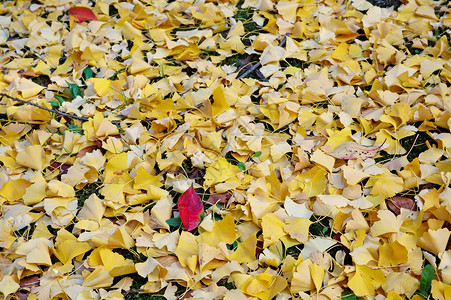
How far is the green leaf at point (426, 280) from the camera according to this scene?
1.17 meters

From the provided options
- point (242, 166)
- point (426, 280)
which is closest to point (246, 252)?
point (242, 166)

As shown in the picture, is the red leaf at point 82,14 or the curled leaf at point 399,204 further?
the red leaf at point 82,14

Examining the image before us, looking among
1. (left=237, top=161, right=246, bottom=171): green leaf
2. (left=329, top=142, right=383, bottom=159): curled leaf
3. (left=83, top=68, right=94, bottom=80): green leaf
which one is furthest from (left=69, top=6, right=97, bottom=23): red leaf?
(left=329, top=142, right=383, bottom=159): curled leaf

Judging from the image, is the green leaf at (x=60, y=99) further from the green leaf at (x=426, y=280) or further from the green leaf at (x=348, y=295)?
the green leaf at (x=426, y=280)

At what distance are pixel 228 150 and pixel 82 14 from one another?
1.12 meters

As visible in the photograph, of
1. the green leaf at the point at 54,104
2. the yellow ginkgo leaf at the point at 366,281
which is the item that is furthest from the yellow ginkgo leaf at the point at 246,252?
the green leaf at the point at 54,104

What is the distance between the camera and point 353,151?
4.93 ft

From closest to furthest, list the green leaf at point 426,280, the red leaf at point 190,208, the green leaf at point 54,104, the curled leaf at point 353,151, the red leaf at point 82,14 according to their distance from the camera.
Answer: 1. the green leaf at point 426,280
2. the red leaf at point 190,208
3. the curled leaf at point 353,151
4. the green leaf at point 54,104
5. the red leaf at point 82,14

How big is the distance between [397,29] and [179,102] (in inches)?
38.5

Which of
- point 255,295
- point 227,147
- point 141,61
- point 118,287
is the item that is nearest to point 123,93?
point 141,61

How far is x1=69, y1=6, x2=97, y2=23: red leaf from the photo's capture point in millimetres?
2135

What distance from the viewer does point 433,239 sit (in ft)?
4.06

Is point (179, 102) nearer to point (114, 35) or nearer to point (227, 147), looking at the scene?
point (227, 147)

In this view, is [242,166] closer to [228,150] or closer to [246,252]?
[228,150]
